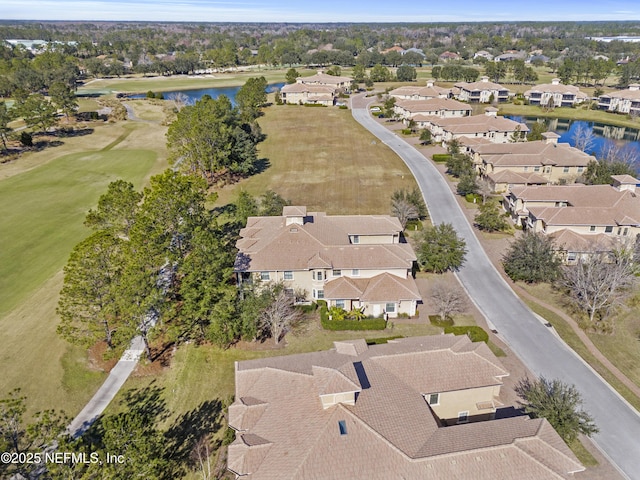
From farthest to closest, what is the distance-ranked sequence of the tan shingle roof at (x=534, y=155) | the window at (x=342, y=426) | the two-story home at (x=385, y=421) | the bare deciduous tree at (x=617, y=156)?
the bare deciduous tree at (x=617, y=156) < the tan shingle roof at (x=534, y=155) < the window at (x=342, y=426) < the two-story home at (x=385, y=421)

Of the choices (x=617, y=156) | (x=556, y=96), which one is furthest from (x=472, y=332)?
(x=556, y=96)

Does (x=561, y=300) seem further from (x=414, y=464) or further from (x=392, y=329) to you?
(x=414, y=464)

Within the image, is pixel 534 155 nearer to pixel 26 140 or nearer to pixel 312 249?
pixel 312 249

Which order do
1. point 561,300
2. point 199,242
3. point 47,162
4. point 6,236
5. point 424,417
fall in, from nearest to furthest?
point 424,417, point 199,242, point 561,300, point 6,236, point 47,162

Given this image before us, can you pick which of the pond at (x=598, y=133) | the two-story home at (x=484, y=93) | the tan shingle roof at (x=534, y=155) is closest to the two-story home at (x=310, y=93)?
the two-story home at (x=484, y=93)

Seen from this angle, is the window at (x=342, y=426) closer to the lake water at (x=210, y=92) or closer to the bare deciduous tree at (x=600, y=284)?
the bare deciduous tree at (x=600, y=284)

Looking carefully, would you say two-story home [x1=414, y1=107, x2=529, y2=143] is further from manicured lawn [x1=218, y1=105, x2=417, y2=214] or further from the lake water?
the lake water

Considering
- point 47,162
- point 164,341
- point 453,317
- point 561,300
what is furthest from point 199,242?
point 47,162
